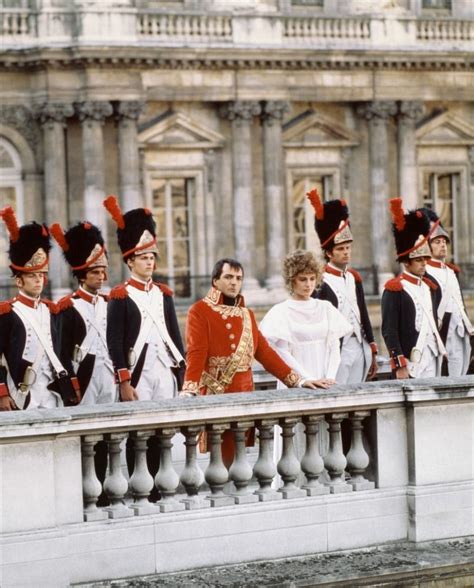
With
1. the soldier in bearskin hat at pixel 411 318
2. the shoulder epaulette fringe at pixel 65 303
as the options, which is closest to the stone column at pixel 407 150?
the soldier in bearskin hat at pixel 411 318

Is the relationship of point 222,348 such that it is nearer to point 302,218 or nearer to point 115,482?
point 115,482

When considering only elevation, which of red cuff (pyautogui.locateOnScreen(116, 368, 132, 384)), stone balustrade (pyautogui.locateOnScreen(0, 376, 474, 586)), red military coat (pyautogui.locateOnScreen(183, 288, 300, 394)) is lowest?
stone balustrade (pyautogui.locateOnScreen(0, 376, 474, 586))

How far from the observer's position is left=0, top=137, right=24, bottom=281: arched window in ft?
125

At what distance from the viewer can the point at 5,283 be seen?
37156 mm

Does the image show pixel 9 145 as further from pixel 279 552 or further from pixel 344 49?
pixel 279 552

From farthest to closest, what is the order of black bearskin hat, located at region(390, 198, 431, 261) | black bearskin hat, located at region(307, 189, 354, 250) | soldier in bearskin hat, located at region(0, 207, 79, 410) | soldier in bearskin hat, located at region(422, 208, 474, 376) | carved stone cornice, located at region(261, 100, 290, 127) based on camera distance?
carved stone cornice, located at region(261, 100, 290, 127) → soldier in bearskin hat, located at region(422, 208, 474, 376) → black bearskin hat, located at region(307, 189, 354, 250) → black bearskin hat, located at region(390, 198, 431, 261) → soldier in bearskin hat, located at region(0, 207, 79, 410)

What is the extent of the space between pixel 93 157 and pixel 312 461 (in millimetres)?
28016

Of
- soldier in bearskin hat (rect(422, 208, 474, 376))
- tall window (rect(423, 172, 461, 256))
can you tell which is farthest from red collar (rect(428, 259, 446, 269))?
tall window (rect(423, 172, 461, 256))

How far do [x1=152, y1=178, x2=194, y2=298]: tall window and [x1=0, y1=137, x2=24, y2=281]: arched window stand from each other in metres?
2.39

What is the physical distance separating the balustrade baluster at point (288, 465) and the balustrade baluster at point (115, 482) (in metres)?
0.82

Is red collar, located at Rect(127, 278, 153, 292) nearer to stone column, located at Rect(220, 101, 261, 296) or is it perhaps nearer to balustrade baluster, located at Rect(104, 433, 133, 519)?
balustrade baluster, located at Rect(104, 433, 133, 519)

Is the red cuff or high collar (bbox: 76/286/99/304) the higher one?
high collar (bbox: 76/286/99/304)

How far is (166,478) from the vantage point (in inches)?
404

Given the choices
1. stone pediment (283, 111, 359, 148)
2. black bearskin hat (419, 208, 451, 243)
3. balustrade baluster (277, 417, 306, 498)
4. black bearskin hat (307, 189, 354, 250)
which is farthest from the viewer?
stone pediment (283, 111, 359, 148)
